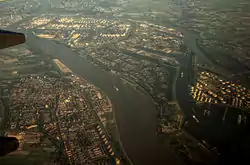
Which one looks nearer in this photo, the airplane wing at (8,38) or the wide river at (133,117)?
the airplane wing at (8,38)

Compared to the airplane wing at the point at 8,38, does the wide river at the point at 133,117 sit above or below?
below

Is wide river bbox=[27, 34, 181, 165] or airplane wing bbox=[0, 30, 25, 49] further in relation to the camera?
wide river bbox=[27, 34, 181, 165]

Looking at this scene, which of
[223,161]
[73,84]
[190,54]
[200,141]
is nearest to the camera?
[223,161]

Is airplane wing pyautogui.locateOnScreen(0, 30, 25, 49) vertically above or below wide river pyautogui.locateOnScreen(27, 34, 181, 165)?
above

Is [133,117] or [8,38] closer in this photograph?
[8,38]

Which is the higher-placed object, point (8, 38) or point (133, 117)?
point (8, 38)

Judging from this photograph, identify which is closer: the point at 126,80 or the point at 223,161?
the point at 223,161

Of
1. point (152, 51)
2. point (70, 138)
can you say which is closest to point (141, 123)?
point (70, 138)

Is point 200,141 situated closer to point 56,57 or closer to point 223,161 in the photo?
point 223,161
